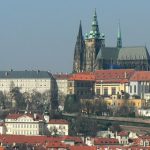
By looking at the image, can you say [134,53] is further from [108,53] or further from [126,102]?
[126,102]

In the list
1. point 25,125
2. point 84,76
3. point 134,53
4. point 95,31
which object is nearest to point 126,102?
point 84,76

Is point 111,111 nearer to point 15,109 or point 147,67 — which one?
point 15,109

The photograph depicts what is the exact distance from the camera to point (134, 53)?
131250 millimetres

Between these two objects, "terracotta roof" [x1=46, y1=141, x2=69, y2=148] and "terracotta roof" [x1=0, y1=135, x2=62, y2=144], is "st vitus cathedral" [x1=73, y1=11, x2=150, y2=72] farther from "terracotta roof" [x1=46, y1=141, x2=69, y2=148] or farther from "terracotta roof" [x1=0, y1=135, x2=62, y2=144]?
"terracotta roof" [x1=46, y1=141, x2=69, y2=148]

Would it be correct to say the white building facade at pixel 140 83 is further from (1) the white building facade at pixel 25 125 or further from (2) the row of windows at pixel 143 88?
(1) the white building facade at pixel 25 125

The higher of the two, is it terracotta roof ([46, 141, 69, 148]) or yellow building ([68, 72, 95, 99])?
yellow building ([68, 72, 95, 99])

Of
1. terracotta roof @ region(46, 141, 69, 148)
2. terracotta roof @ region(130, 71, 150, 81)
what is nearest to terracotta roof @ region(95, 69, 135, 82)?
terracotta roof @ region(130, 71, 150, 81)

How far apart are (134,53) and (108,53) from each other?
11.5 ft

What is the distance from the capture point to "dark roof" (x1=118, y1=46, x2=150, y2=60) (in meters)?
130

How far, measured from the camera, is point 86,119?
9025 cm

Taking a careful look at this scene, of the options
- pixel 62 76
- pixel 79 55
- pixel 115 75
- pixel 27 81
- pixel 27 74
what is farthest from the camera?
pixel 62 76

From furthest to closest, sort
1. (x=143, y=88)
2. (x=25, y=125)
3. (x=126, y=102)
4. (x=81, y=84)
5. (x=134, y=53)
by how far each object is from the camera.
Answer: (x=134, y=53) → (x=81, y=84) → (x=143, y=88) → (x=126, y=102) → (x=25, y=125)

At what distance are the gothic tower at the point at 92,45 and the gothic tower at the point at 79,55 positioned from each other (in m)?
0.60

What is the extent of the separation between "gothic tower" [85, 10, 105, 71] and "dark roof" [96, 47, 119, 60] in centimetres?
112
